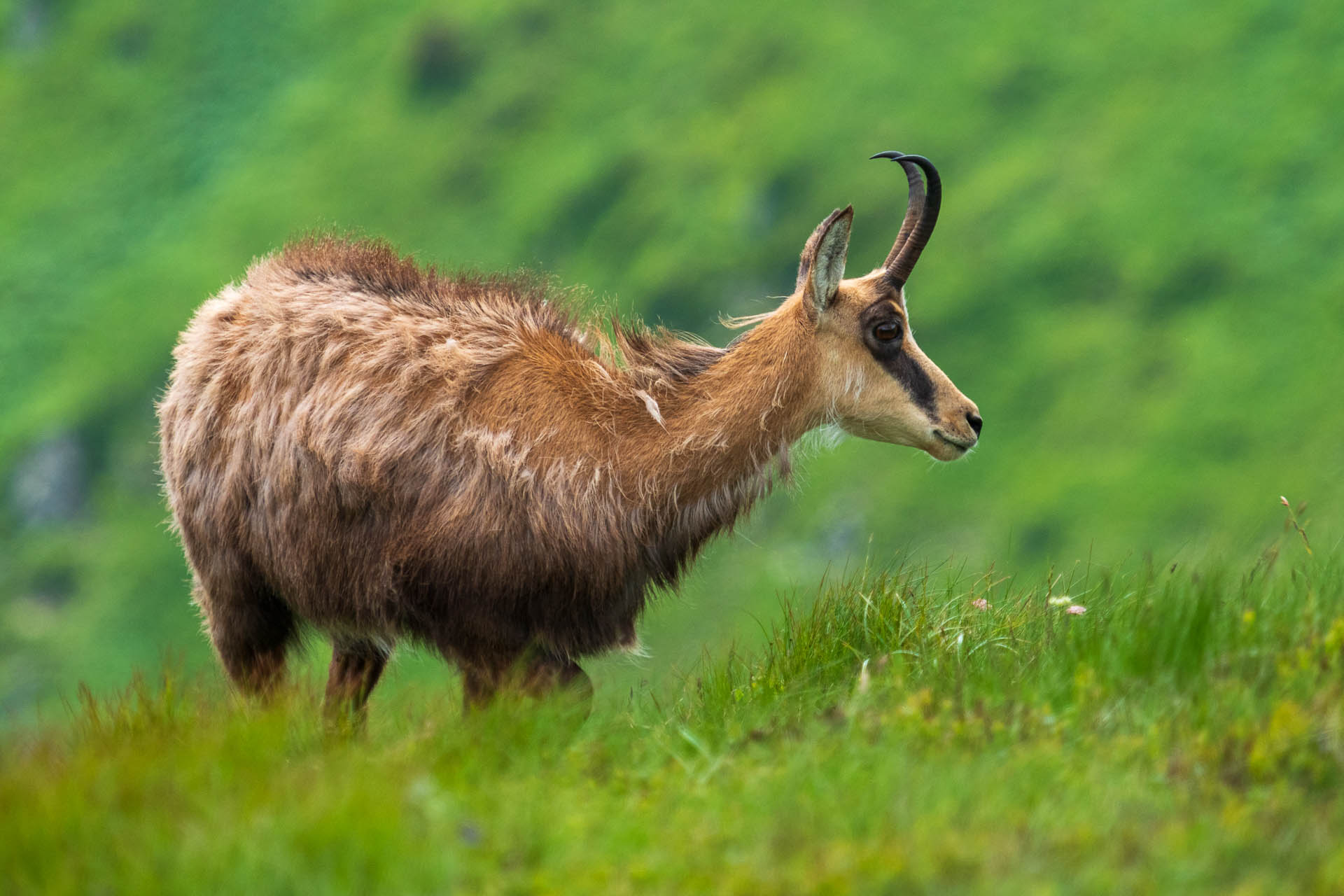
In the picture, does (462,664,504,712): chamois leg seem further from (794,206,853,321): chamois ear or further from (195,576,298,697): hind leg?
(794,206,853,321): chamois ear

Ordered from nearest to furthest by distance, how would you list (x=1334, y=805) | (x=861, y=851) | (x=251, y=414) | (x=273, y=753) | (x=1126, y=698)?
(x=861, y=851), (x=1334, y=805), (x=273, y=753), (x=1126, y=698), (x=251, y=414)

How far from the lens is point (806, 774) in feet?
17.1

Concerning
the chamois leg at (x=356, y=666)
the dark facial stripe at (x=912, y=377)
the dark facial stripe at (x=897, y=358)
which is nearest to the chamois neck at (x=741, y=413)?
the dark facial stripe at (x=897, y=358)

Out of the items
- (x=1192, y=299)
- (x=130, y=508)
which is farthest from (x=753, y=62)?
(x=130, y=508)

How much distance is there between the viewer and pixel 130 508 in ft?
334

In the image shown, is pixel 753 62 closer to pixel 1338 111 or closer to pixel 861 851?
pixel 1338 111

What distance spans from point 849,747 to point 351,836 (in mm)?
1900

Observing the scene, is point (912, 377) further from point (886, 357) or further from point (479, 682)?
point (479, 682)

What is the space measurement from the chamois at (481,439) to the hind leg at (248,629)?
2 centimetres

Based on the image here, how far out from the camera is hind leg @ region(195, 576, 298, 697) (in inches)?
321

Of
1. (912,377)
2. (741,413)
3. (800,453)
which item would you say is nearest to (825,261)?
(912,377)

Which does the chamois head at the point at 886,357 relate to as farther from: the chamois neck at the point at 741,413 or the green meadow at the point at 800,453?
the green meadow at the point at 800,453

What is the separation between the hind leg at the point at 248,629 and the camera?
8.15 metres

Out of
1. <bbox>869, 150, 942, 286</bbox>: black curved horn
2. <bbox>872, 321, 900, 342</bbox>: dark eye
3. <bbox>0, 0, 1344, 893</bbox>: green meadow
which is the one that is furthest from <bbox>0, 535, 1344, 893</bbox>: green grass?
<bbox>869, 150, 942, 286</bbox>: black curved horn
